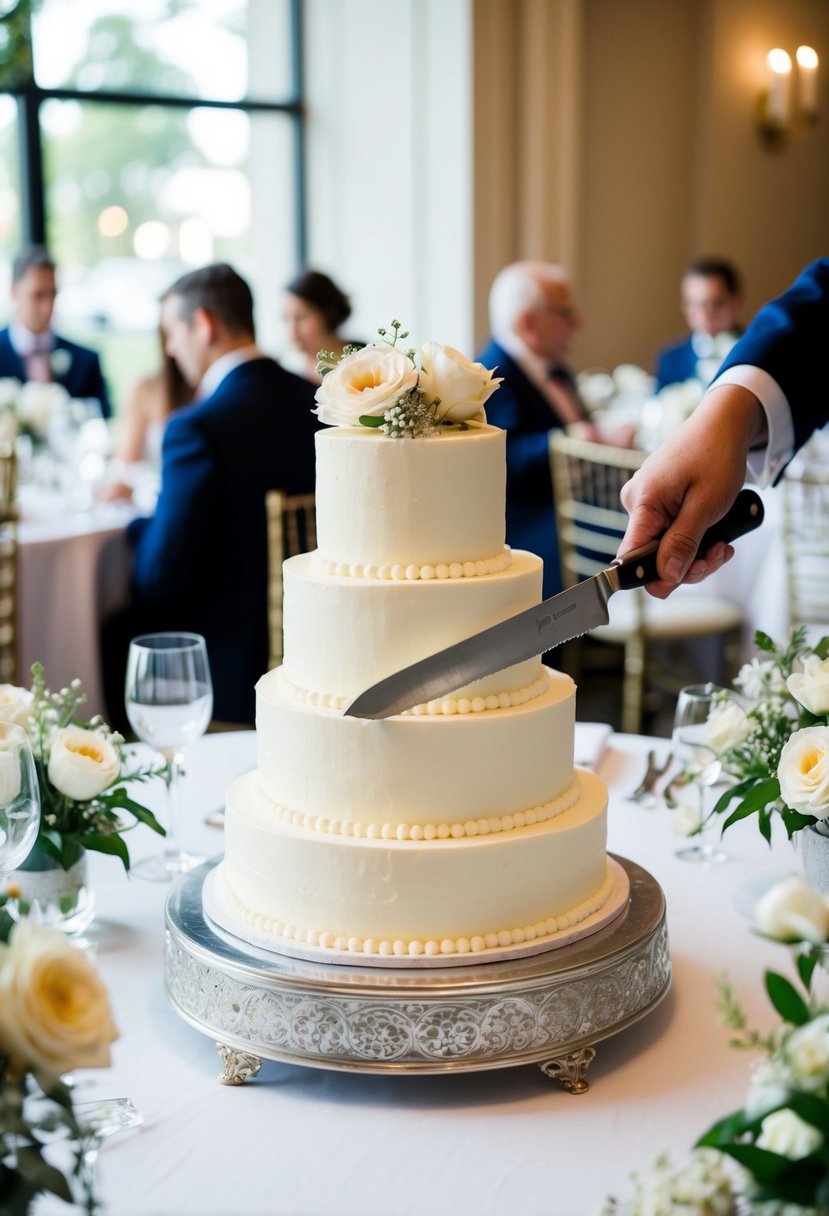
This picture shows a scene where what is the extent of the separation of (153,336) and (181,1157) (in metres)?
7.67

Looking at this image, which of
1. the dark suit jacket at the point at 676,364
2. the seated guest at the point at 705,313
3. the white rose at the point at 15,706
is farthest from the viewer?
the dark suit jacket at the point at 676,364

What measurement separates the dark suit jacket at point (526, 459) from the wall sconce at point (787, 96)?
4.70m

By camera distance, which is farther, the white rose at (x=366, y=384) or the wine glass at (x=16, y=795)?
the white rose at (x=366, y=384)

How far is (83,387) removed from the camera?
25.3 ft

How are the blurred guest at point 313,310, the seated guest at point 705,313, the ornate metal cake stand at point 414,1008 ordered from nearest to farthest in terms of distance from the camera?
the ornate metal cake stand at point 414,1008, the blurred guest at point 313,310, the seated guest at point 705,313

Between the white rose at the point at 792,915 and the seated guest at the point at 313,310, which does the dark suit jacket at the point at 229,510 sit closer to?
the seated guest at the point at 313,310

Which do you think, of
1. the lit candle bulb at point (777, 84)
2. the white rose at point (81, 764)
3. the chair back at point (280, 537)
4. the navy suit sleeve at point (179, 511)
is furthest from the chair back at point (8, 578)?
the lit candle bulb at point (777, 84)

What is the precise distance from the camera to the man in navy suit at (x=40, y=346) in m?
7.19

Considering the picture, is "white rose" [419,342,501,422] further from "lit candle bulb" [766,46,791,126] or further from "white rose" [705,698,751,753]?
"lit candle bulb" [766,46,791,126]

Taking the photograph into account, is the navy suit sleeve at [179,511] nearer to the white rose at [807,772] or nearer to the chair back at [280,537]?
the chair back at [280,537]

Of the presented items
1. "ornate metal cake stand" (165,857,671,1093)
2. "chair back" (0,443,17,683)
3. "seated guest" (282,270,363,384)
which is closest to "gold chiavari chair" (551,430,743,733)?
"seated guest" (282,270,363,384)

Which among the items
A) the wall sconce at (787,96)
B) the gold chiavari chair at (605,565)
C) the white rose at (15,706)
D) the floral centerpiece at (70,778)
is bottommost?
the gold chiavari chair at (605,565)

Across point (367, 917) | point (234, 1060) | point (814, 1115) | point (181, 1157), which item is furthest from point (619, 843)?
point (814, 1115)

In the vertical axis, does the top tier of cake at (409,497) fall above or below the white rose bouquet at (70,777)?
above
